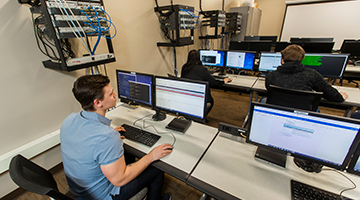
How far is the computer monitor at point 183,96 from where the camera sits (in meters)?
1.24

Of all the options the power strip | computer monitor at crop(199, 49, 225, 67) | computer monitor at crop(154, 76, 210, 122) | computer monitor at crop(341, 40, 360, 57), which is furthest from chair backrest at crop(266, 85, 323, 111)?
computer monitor at crop(341, 40, 360, 57)

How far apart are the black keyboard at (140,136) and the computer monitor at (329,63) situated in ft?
8.63

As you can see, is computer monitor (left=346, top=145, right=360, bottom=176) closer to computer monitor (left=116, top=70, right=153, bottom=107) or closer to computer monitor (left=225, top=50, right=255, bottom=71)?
computer monitor (left=116, top=70, right=153, bottom=107)

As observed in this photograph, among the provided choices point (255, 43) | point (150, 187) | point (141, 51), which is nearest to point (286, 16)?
point (255, 43)

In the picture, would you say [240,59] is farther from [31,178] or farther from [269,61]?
[31,178]

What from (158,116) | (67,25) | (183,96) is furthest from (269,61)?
(67,25)

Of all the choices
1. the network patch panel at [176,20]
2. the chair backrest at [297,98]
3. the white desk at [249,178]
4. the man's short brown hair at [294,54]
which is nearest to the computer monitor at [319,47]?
the man's short brown hair at [294,54]

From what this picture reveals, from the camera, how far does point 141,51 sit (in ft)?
8.61

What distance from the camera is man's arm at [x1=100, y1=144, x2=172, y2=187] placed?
87cm

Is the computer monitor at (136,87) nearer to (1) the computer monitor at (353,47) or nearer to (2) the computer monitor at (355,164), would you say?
(2) the computer monitor at (355,164)

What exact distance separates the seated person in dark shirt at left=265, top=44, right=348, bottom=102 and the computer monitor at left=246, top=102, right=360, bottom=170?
3.43ft

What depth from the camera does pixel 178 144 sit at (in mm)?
1228

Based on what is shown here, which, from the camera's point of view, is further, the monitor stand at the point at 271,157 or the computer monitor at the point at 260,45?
the computer monitor at the point at 260,45

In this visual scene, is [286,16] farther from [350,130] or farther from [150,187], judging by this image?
[150,187]
